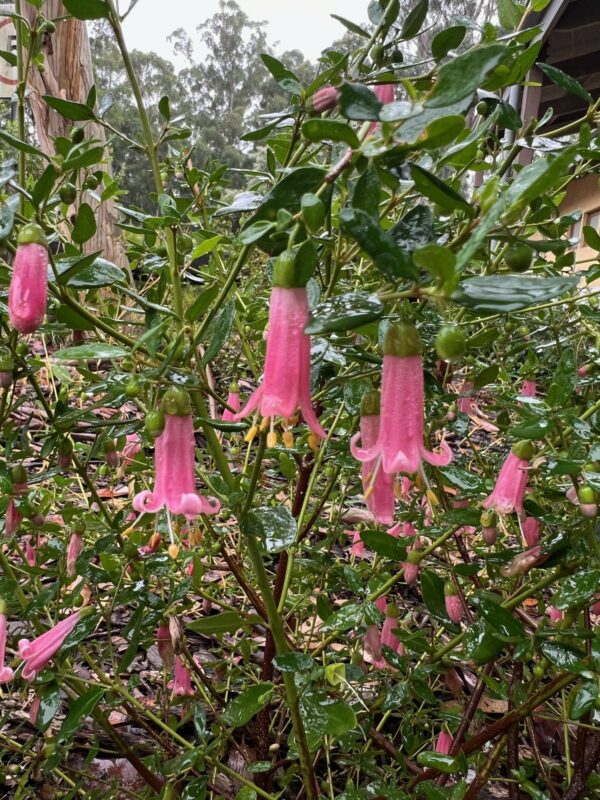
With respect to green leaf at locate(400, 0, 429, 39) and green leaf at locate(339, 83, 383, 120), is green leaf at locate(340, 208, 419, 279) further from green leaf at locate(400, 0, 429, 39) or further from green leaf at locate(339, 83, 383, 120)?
green leaf at locate(400, 0, 429, 39)

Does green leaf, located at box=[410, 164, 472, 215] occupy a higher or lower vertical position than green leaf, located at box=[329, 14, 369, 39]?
lower

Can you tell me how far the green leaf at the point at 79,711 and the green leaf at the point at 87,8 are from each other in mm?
829

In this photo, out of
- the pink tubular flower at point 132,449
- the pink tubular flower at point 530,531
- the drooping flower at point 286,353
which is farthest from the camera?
the pink tubular flower at point 132,449

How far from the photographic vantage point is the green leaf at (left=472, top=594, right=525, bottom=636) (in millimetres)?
721

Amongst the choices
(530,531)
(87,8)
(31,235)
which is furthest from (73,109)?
(530,531)

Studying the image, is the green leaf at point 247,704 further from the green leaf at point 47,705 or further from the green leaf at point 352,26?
the green leaf at point 352,26

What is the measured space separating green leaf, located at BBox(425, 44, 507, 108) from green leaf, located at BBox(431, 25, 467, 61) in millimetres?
277

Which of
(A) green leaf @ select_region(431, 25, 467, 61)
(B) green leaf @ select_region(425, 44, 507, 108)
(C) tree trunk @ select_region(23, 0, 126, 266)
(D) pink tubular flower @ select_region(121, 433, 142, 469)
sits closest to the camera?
(B) green leaf @ select_region(425, 44, 507, 108)

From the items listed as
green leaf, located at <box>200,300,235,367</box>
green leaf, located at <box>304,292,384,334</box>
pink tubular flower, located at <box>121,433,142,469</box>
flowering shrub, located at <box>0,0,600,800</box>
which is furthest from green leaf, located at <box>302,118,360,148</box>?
pink tubular flower, located at <box>121,433,142,469</box>

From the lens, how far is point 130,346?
64 centimetres

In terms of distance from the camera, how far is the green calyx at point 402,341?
50cm

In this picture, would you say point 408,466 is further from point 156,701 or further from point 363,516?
point 156,701

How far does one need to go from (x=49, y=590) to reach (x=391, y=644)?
595 mm

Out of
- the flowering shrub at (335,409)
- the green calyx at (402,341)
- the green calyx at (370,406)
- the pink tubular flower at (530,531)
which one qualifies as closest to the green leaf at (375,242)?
the flowering shrub at (335,409)
